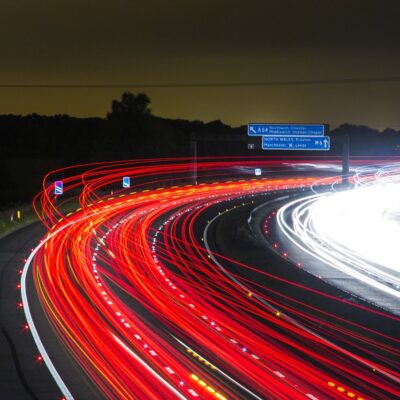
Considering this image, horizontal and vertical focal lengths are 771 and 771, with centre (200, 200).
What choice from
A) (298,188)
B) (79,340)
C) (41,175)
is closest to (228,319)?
(79,340)

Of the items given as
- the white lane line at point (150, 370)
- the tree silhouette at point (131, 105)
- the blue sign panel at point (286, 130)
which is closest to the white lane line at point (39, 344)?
the white lane line at point (150, 370)

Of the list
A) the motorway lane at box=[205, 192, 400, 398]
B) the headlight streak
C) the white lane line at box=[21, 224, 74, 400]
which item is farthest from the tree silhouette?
the white lane line at box=[21, 224, 74, 400]

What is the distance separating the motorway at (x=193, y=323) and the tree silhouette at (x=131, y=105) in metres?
75.1

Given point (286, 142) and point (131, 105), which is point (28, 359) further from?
point (131, 105)

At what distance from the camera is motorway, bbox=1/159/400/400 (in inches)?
493

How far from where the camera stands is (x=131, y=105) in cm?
11275

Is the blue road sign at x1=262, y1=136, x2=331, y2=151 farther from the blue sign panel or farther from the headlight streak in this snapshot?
the headlight streak

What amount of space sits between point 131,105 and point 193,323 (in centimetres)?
9740

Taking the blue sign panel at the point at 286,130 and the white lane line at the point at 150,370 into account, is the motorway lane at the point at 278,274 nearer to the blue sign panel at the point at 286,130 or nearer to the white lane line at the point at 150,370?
the white lane line at the point at 150,370

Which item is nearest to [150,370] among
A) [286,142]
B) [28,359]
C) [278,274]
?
[28,359]

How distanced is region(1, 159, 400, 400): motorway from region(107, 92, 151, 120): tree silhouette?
247ft

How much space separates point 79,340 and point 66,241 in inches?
690

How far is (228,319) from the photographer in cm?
1781

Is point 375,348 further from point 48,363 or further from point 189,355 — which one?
point 48,363
